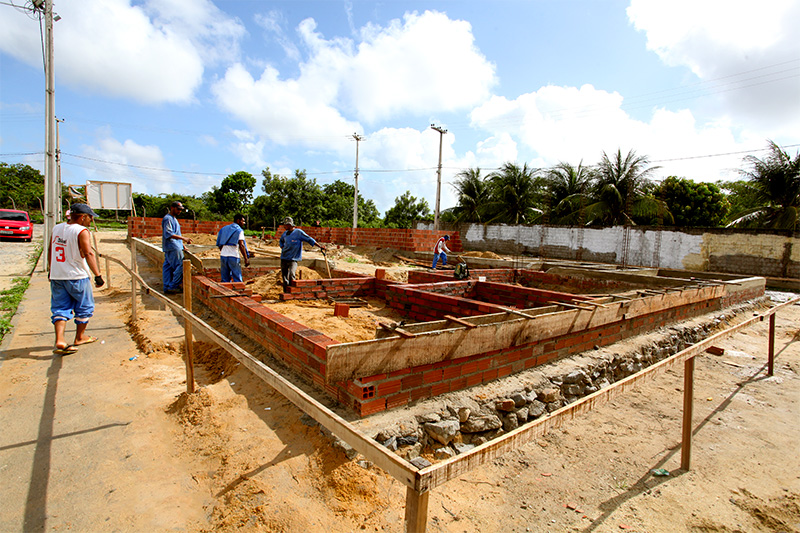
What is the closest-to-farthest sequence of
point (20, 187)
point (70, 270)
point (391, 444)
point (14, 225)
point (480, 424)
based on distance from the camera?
point (391, 444) → point (480, 424) → point (70, 270) → point (14, 225) → point (20, 187)

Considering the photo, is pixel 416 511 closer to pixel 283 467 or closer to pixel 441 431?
pixel 283 467

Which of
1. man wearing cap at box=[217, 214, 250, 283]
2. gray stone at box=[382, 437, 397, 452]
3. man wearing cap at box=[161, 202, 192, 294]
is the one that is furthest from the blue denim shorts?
gray stone at box=[382, 437, 397, 452]

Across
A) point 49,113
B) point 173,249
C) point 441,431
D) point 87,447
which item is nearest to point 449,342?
point 441,431

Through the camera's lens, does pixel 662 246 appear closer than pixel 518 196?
Yes

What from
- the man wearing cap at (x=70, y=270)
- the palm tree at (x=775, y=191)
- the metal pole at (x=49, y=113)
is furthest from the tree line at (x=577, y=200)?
the man wearing cap at (x=70, y=270)

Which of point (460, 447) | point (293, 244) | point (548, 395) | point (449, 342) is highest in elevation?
point (293, 244)

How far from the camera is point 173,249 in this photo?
6.73m

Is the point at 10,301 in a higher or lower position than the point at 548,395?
higher

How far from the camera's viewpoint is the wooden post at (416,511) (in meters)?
1.29

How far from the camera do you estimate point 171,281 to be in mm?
6926

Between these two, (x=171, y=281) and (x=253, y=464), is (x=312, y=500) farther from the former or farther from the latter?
(x=171, y=281)

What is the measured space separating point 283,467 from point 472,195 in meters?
30.9

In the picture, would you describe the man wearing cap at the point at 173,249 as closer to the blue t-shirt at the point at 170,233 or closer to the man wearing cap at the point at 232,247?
the blue t-shirt at the point at 170,233

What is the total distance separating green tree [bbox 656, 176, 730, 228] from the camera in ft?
79.7
